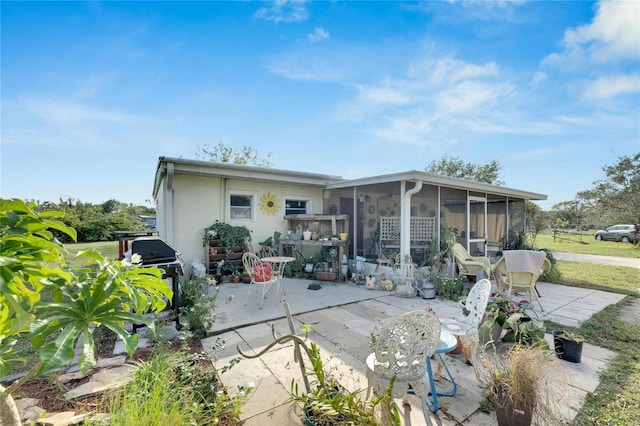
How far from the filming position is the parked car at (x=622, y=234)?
16.5 meters

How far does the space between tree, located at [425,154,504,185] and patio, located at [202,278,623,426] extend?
47.6 feet

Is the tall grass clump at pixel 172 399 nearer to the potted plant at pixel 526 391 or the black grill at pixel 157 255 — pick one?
the black grill at pixel 157 255

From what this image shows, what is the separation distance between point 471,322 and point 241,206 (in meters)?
5.78

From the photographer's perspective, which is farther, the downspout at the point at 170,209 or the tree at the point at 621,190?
the tree at the point at 621,190

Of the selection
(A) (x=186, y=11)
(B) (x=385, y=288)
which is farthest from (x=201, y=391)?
(A) (x=186, y=11)

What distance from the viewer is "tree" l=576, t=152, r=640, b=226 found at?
582 inches

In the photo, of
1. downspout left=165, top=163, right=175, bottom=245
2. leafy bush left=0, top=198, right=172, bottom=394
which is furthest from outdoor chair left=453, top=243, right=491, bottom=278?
downspout left=165, top=163, right=175, bottom=245

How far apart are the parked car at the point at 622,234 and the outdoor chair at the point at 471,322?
2184cm

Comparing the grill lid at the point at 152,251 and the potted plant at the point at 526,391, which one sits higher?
the grill lid at the point at 152,251

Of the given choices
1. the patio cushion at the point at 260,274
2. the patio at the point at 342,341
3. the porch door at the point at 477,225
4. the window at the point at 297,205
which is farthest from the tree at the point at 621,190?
the patio cushion at the point at 260,274

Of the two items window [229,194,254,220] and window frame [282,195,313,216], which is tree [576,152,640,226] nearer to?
window frame [282,195,313,216]

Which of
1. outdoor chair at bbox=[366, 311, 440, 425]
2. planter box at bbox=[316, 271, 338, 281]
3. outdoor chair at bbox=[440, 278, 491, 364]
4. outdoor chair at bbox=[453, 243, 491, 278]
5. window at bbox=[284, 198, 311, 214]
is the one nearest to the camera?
outdoor chair at bbox=[366, 311, 440, 425]

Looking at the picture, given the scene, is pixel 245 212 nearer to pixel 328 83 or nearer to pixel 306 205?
pixel 306 205

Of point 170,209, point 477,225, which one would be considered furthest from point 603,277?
point 170,209
